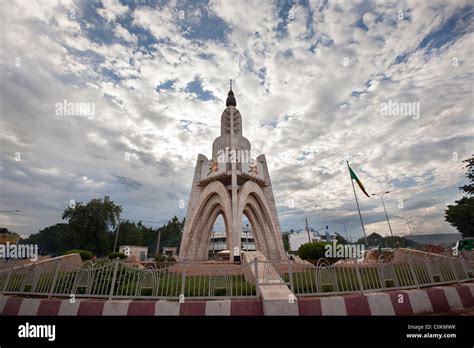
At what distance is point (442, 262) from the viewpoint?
22.4ft

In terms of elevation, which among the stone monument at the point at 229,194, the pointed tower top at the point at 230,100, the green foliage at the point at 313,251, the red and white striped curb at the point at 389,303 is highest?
the pointed tower top at the point at 230,100

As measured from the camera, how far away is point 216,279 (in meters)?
5.79

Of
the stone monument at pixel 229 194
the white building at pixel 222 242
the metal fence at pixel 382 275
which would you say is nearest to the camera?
the metal fence at pixel 382 275

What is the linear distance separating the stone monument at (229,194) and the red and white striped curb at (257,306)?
1589 cm

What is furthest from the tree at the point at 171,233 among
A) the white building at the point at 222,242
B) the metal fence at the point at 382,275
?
the metal fence at the point at 382,275

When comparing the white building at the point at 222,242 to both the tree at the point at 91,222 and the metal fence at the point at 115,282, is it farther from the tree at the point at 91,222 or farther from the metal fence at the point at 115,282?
the metal fence at the point at 115,282

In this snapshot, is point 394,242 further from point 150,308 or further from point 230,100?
point 150,308

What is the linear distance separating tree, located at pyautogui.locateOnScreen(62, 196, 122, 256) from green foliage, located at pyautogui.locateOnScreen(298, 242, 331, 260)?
38.5 m

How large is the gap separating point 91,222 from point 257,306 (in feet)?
147

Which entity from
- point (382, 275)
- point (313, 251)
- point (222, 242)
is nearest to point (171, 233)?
point (222, 242)


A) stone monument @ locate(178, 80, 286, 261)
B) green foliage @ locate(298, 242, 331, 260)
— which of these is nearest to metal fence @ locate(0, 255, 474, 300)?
green foliage @ locate(298, 242, 331, 260)

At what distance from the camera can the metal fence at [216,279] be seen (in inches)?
218

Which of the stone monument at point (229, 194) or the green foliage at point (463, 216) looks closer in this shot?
the stone monument at point (229, 194)
